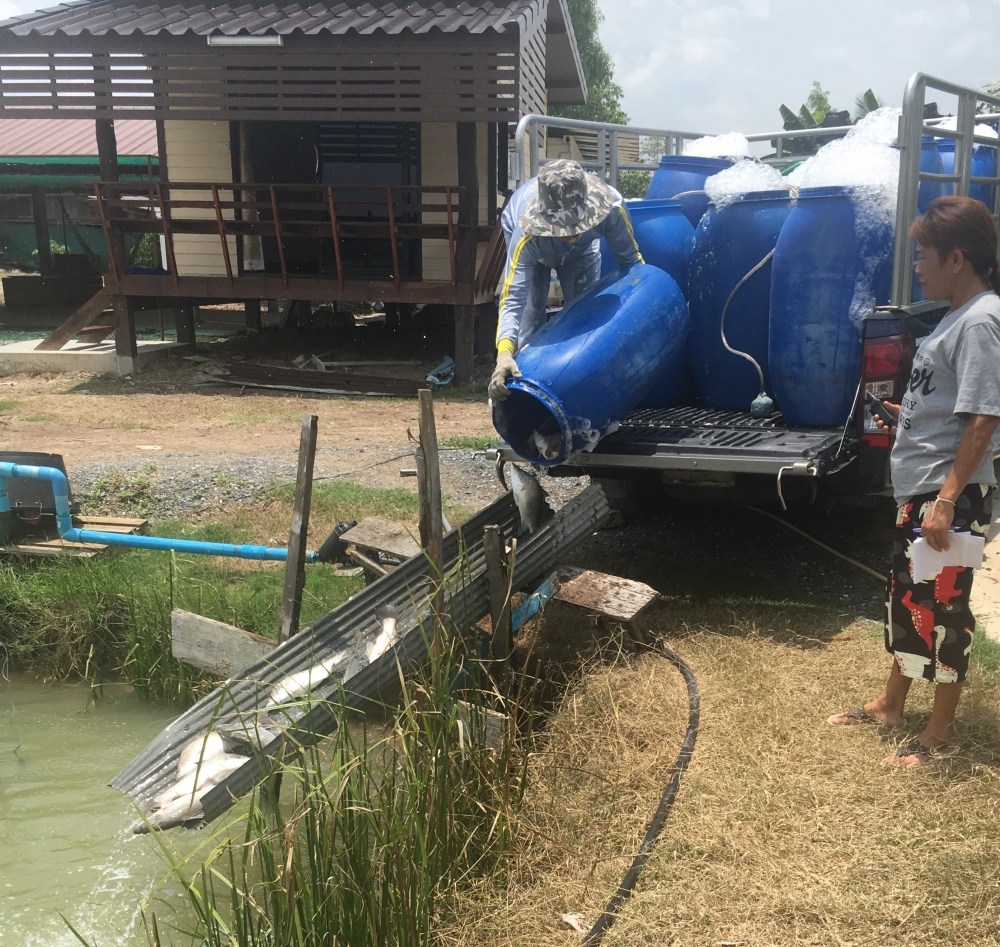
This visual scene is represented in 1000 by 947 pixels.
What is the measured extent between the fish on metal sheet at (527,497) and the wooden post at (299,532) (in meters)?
1.07

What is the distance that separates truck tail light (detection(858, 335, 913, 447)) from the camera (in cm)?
424

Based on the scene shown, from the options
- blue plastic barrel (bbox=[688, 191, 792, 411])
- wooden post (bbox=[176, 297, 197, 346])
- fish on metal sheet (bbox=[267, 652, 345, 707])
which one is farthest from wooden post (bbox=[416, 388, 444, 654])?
wooden post (bbox=[176, 297, 197, 346])

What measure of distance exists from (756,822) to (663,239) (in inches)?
130

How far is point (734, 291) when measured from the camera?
5156mm

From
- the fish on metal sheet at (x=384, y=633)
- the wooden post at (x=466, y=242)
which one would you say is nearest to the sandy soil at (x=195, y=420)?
the wooden post at (x=466, y=242)

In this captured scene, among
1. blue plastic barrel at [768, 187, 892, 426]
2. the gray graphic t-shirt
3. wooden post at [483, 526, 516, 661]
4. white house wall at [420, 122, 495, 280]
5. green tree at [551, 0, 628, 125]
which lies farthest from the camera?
green tree at [551, 0, 628, 125]

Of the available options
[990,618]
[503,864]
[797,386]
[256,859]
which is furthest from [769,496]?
[256,859]

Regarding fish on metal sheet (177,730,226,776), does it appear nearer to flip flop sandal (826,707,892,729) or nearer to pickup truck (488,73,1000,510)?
pickup truck (488,73,1000,510)

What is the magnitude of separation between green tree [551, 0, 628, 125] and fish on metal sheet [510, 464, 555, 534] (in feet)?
101

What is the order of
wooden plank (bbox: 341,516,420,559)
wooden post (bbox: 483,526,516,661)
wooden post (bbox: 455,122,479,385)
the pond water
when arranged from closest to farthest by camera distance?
1. the pond water
2. wooden post (bbox: 483,526,516,661)
3. wooden plank (bbox: 341,516,420,559)
4. wooden post (bbox: 455,122,479,385)

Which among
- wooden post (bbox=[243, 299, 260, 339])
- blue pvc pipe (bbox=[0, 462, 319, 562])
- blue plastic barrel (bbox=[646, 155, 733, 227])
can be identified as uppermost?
blue plastic barrel (bbox=[646, 155, 733, 227])

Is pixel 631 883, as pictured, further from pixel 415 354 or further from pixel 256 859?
pixel 415 354

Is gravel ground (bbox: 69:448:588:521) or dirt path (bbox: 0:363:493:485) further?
dirt path (bbox: 0:363:493:485)

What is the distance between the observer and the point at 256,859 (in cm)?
363
